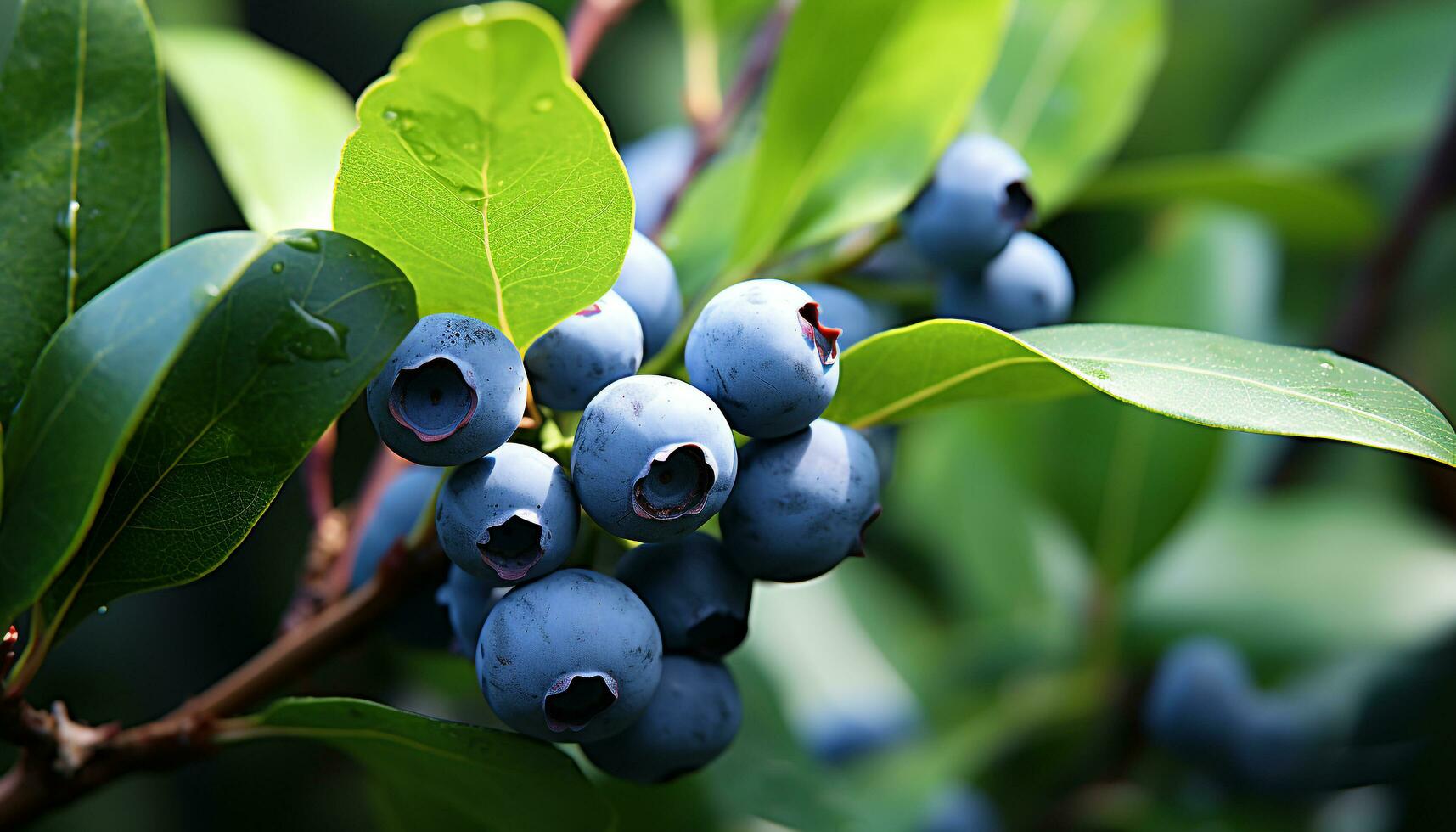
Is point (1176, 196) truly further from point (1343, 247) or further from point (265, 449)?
point (265, 449)

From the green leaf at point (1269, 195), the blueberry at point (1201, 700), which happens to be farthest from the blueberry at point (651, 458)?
the blueberry at point (1201, 700)

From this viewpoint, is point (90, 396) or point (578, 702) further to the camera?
point (578, 702)

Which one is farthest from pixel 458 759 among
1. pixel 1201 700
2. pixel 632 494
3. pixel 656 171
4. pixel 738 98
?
pixel 1201 700

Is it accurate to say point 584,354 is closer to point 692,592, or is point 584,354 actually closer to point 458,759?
point 692,592

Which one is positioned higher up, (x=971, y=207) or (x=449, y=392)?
(x=971, y=207)

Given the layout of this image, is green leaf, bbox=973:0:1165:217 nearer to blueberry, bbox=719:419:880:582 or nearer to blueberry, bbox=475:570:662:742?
blueberry, bbox=719:419:880:582

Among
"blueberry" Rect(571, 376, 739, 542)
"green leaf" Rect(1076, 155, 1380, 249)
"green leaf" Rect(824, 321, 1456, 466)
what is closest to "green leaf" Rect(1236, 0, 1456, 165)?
"green leaf" Rect(1076, 155, 1380, 249)
